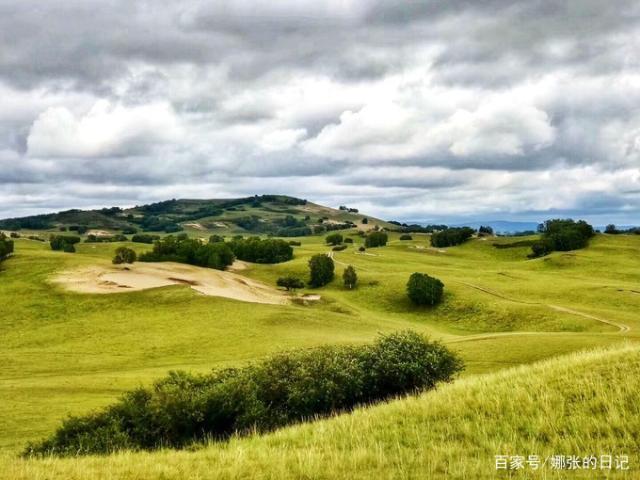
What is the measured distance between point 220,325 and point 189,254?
59.0 m

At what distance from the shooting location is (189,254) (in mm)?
135500

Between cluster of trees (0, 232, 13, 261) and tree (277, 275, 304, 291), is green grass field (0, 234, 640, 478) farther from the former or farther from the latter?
tree (277, 275, 304, 291)

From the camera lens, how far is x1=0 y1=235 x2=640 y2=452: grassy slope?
169ft

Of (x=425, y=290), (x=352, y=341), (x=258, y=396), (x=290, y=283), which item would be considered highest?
(x=258, y=396)

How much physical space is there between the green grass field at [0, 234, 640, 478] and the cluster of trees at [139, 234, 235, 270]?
848cm

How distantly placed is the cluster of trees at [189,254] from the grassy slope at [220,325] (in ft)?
31.6


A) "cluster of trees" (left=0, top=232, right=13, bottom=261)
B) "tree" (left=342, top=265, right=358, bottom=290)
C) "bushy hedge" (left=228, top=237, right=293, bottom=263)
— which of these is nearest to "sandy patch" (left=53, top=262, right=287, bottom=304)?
"tree" (left=342, top=265, right=358, bottom=290)

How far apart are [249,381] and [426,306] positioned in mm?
80680

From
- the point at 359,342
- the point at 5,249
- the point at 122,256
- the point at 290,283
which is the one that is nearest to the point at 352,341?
the point at 359,342

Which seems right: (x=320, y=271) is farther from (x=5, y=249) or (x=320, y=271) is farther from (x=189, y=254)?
(x=5, y=249)

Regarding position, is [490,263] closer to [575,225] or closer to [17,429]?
[575,225]

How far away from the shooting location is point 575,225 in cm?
19650

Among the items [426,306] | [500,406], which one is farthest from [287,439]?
[426,306]

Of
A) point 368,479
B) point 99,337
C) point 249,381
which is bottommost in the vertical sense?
point 99,337
